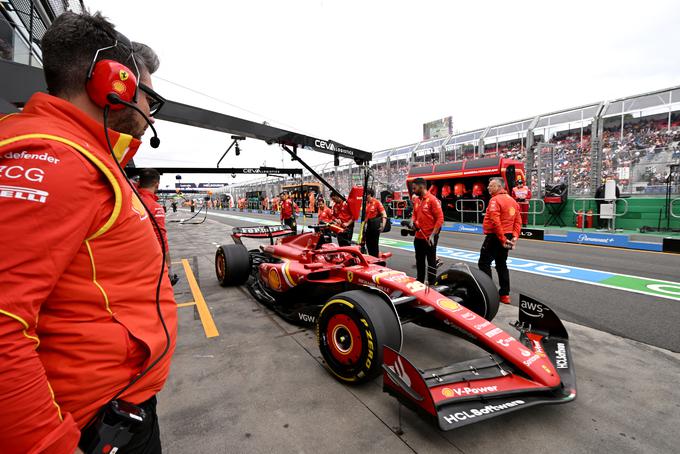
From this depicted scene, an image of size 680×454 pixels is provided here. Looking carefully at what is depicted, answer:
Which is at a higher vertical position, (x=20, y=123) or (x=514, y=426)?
(x=20, y=123)

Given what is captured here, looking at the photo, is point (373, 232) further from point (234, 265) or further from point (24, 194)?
point (24, 194)

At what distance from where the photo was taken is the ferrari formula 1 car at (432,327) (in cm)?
206

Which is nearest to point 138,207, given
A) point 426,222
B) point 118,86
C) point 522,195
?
point 118,86

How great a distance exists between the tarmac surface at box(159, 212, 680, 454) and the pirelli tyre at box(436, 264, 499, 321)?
16.5 inches

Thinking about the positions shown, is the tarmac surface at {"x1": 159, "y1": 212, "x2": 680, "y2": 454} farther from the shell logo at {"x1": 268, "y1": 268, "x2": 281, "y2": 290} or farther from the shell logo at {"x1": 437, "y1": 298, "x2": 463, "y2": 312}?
the shell logo at {"x1": 437, "y1": 298, "x2": 463, "y2": 312}

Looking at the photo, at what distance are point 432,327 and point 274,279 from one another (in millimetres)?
2117

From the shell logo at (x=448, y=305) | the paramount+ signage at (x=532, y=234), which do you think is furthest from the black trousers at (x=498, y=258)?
the paramount+ signage at (x=532, y=234)

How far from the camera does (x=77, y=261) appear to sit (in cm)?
85

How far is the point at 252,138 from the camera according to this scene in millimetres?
4883

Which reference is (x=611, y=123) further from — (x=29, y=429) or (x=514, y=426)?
(x=29, y=429)

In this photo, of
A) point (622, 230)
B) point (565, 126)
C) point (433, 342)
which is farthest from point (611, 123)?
point (433, 342)

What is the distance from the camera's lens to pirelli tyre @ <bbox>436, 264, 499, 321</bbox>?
11.2 ft

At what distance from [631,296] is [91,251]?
20.3 ft

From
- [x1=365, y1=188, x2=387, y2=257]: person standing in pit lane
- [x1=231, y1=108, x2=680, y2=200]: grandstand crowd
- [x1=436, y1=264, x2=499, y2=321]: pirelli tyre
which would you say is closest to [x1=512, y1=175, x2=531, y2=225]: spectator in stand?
[x1=231, y1=108, x2=680, y2=200]: grandstand crowd
